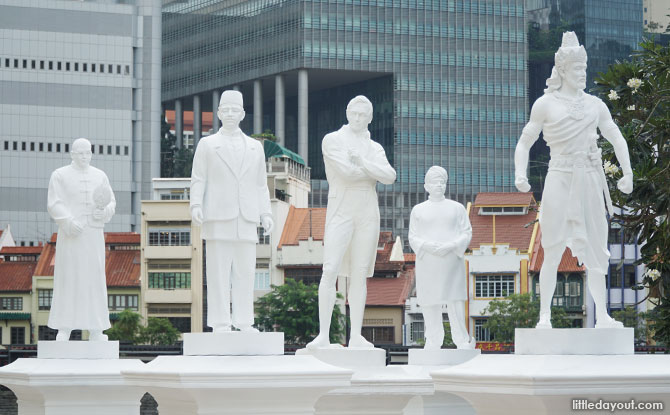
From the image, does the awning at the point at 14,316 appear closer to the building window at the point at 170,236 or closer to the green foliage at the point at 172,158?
the building window at the point at 170,236

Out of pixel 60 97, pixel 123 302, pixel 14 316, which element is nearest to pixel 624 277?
pixel 123 302

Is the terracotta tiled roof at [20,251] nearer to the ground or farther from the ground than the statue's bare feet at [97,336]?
farther from the ground

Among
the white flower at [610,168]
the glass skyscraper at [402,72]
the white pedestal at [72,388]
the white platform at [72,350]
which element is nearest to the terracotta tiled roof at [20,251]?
the glass skyscraper at [402,72]

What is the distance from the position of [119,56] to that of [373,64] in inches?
943

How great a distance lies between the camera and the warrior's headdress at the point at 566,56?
12.6 m

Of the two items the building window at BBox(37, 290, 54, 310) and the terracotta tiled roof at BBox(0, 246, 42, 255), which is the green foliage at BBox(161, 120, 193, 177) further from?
the building window at BBox(37, 290, 54, 310)

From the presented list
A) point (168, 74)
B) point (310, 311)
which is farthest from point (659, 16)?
point (310, 311)

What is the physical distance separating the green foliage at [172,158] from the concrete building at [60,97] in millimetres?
9278

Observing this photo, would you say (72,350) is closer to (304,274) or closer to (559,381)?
(559,381)

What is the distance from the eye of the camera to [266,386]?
41.2 ft

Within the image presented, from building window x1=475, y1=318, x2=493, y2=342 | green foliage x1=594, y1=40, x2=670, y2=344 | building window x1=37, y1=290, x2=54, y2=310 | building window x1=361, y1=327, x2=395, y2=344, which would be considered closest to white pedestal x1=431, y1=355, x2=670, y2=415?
green foliage x1=594, y1=40, x2=670, y2=344

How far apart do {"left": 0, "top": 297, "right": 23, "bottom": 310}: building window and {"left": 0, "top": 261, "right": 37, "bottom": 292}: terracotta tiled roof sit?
45 centimetres

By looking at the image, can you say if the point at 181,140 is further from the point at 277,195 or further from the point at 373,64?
the point at 277,195

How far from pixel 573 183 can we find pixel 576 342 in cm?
154
